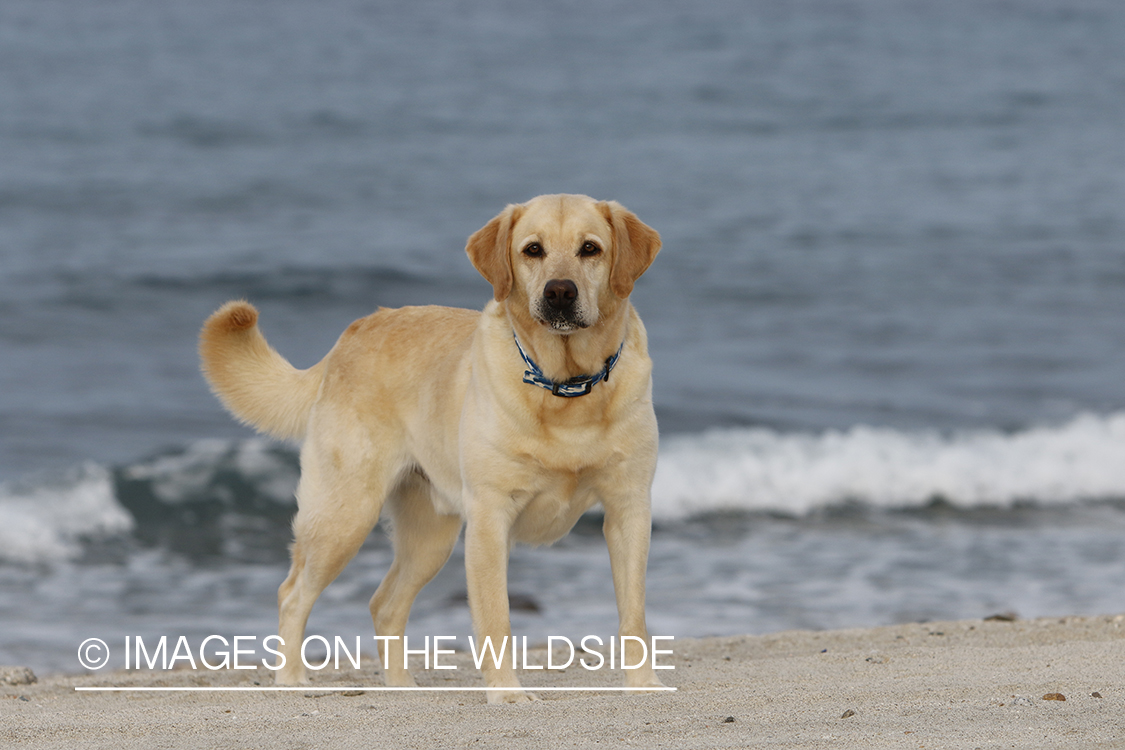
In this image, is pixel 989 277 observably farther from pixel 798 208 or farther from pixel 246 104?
pixel 246 104

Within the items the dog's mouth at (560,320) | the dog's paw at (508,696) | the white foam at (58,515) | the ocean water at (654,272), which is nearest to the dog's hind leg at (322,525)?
the dog's paw at (508,696)

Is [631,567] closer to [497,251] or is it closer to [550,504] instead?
[550,504]

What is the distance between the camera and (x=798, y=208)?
18.2m

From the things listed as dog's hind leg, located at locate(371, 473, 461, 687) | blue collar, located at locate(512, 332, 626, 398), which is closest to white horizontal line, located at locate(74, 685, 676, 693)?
dog's hind leg, located at locate(371, 473, 461, 687)

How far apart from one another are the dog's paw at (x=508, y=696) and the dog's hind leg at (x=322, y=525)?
918mm

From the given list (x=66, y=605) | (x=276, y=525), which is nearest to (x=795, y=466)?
(x=276, y=525)

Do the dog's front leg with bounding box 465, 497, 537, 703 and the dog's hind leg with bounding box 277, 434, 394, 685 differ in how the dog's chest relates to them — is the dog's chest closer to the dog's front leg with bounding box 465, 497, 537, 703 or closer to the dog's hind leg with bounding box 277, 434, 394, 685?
the dog's front leg with bounding box 465, 497, 537, 703

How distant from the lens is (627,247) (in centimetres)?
379

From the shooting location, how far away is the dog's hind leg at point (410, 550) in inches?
184

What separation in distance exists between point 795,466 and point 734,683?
18.1 ft

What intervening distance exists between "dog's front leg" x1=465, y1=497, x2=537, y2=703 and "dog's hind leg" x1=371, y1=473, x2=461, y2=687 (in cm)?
90

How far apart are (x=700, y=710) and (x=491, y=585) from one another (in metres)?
0.75

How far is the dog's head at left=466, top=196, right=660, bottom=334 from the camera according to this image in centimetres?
359

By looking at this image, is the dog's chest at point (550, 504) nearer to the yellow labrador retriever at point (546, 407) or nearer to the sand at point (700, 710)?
the yellow labrador retriever at point (546, 407)
